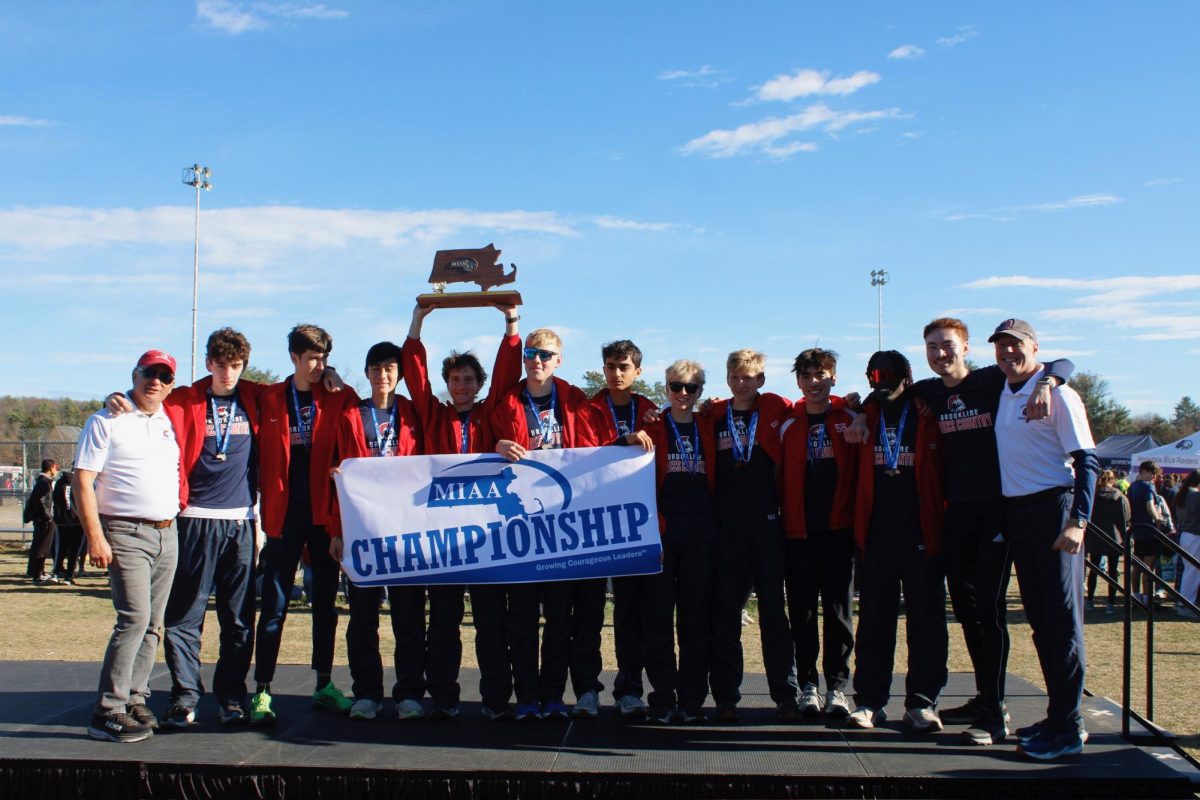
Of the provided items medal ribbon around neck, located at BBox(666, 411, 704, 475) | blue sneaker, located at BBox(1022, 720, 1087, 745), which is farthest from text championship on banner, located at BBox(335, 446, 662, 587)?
blue sneaker, located at BBox(1022, 720, 1087, 745)

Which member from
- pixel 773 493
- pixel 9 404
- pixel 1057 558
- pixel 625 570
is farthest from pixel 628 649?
pixel 9 404

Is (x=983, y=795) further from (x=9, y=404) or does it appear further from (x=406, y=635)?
(x=9, y=404)

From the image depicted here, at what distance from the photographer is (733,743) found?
5016 mm

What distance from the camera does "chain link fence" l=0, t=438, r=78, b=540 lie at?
20677 mm

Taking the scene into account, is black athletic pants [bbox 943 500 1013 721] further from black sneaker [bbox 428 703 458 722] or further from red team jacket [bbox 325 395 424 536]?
red team jacket [bbox 325 395 424 536]

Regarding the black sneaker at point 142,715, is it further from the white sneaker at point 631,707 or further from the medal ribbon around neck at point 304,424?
the white sneaker at point 631,707

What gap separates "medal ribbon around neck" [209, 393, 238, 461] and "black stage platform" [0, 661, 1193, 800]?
5.14 ft

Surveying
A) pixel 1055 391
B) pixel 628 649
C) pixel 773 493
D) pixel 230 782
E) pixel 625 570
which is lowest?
pixel 230 782

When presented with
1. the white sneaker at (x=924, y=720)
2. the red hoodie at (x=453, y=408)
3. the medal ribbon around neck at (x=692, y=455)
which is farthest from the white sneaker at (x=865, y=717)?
the red hoodie at (x=453, y=408)

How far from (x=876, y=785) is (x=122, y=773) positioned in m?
3.66

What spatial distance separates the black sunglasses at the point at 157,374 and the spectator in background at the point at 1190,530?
12.6 meters

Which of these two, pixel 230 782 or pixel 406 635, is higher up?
pixel 406 635

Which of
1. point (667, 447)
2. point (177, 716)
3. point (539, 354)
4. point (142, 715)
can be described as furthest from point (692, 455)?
point (142, 715)

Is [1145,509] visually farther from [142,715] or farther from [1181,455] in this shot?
[1181,455]
